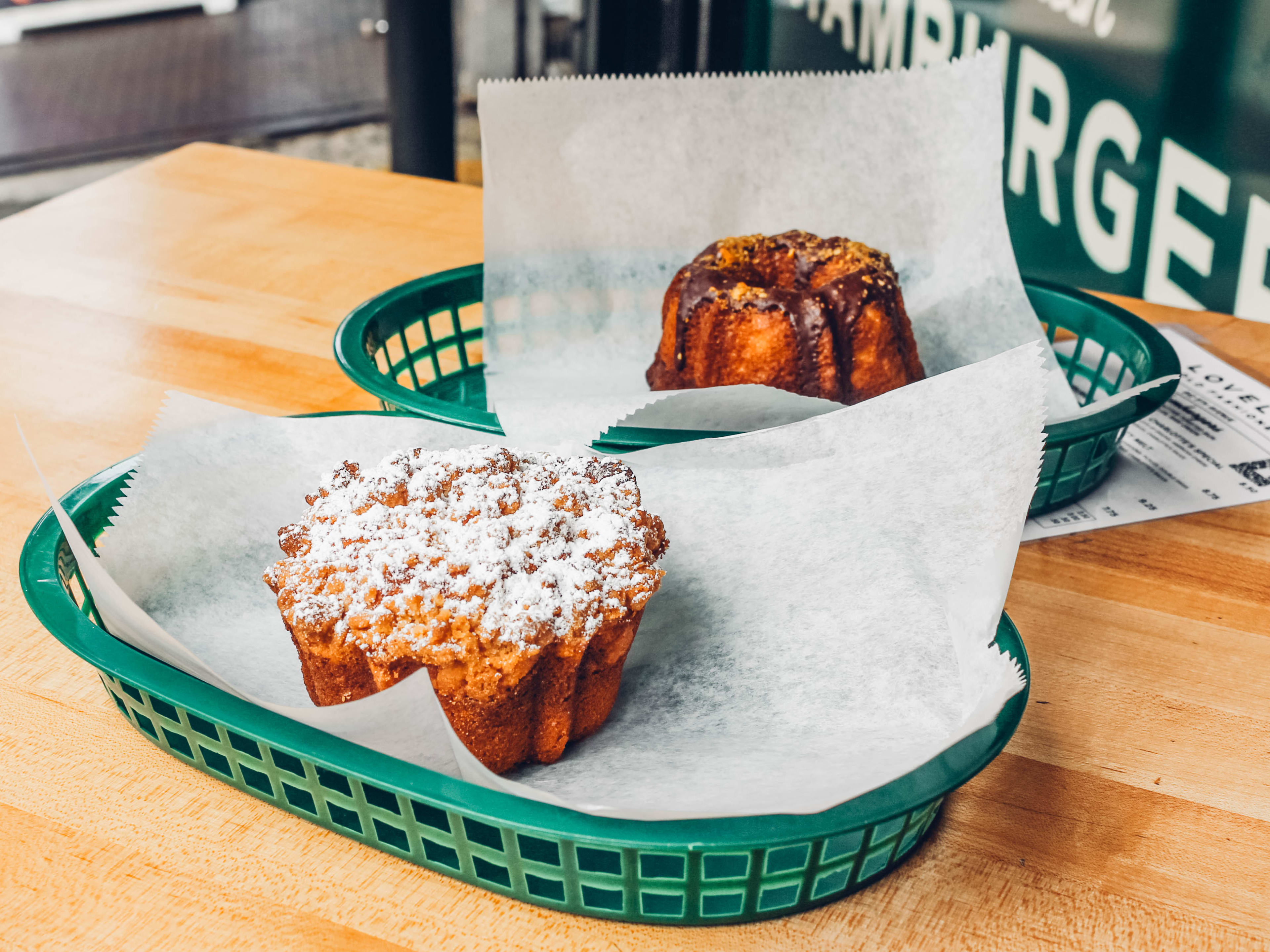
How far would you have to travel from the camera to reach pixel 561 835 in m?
0.56

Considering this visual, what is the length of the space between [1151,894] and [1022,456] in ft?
0.86

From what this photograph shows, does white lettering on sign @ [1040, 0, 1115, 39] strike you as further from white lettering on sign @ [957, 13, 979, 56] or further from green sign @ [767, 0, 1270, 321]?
white lettering on sign @ [957, 13, 979, 56]

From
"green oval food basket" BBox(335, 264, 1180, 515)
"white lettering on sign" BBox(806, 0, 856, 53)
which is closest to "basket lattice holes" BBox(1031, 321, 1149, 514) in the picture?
"green oval food basket" BBox(335, 264, 1180, 515)

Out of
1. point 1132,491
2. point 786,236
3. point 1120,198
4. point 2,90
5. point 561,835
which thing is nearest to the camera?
point 561,835

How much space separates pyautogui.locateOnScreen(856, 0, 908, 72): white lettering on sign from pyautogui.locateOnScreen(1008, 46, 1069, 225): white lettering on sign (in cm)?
38

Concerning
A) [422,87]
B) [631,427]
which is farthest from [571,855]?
[422,87]

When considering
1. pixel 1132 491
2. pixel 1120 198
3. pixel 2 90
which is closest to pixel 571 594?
pixel 1132 491

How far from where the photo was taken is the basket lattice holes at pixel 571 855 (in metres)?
0.59

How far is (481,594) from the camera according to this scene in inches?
26.7

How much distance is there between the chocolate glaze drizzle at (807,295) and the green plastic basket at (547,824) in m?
0.51

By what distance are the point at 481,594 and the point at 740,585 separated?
0.23 m

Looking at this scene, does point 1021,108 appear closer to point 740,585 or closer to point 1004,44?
point 1004,44

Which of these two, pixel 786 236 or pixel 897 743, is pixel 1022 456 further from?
pixel 786 236

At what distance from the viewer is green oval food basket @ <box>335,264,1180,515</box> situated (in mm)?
973
